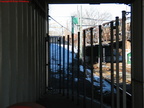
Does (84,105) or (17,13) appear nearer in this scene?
(17,13)

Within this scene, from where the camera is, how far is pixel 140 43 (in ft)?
13.1

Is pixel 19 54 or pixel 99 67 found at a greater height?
pixel 19 54

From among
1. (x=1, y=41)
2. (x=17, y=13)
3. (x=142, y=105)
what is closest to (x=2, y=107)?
(x=1, y=41)

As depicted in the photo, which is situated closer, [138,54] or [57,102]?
[138,54]

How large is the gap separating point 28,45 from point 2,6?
1.68 metres

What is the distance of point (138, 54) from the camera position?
4.10 meters

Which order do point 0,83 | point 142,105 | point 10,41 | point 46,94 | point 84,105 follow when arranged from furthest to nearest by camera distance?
point 46,94 → point 84,105 → point 142,105 → point 10,41 → point 0,83

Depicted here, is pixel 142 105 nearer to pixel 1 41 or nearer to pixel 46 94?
pixel 1 41

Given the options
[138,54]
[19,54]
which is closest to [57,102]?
[19,54]

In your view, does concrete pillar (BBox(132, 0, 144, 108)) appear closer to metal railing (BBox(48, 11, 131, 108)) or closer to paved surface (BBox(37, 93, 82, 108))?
metal railing (BBox(48, 11, 131, 108))

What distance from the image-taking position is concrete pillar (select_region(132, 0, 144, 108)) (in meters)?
3.89

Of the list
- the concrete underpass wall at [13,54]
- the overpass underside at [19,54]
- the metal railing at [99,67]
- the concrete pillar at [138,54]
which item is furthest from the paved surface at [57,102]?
the concrete pillar at [138,54]

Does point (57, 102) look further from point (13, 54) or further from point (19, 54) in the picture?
point (13, 54)

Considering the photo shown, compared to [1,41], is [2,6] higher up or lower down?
higher up
